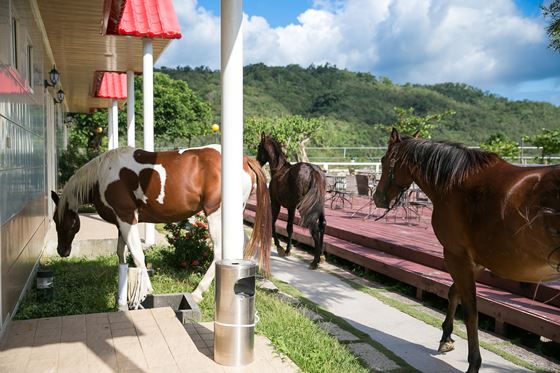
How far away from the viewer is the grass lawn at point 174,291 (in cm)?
354

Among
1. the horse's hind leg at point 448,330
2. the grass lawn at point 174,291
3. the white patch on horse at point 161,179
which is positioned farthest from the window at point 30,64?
the horse's hind leg at point 448,330

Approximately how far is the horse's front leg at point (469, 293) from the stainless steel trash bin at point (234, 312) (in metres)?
1.64

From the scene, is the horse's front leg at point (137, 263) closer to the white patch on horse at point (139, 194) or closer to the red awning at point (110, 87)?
the white patch on horse at point (139, 194)

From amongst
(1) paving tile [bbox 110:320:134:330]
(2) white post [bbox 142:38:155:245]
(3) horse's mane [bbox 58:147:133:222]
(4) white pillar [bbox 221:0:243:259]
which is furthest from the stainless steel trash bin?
(2) white post [bbox 142:38:155:245]

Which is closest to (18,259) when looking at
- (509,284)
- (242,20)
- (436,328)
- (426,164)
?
(242,20)

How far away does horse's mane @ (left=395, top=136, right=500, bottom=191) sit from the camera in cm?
362

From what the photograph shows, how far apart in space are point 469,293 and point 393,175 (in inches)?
45.1

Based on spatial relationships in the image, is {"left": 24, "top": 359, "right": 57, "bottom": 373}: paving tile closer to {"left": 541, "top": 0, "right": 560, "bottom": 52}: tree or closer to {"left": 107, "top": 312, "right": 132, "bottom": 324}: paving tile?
Answer: {"left": 107, "top": 312, "right": 132, "bottom": 324}: paving tile

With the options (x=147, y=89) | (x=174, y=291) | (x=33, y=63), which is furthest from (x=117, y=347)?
(x=147, y=89)

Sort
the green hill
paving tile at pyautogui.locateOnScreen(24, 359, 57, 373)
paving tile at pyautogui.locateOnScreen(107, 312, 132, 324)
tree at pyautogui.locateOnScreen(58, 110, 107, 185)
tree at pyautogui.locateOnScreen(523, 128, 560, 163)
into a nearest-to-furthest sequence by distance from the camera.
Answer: paving tile at pyautogui.locateOnScreen(24, 359, 57, 373), paving tile at pyautogui.locateOnScreen(107, 312, 132, 324), tree at pyautogui.locateOnScreen(523, 128, 560, 163), tree at pyautogui.locateOnScreen(58, 110, 107, 185), the green hill

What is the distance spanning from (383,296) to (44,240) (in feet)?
16.0

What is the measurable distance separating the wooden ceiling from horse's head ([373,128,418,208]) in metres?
4.18

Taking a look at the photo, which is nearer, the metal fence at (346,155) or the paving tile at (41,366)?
the paving tile at (41,366)

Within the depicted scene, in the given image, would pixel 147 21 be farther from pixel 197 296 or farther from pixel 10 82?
pixel 197 296
